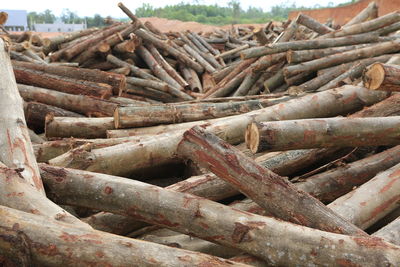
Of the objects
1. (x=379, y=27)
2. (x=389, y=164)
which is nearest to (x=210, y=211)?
(x=389, y=164)

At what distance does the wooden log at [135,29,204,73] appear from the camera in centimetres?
1174

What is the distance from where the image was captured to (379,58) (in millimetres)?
6723

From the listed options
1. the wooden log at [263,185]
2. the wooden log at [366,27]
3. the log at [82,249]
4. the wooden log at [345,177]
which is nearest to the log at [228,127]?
the wooden log at [345,177]

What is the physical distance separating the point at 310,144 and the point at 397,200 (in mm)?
696

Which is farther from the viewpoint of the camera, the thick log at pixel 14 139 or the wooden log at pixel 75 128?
the wooden log at pixel 75 128

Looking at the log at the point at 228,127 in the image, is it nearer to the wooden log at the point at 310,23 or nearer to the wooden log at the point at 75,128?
the wooden log at the point at 75,128

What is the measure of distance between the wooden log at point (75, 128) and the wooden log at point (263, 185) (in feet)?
7.00

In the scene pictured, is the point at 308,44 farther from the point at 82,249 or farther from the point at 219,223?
the point at 82,249

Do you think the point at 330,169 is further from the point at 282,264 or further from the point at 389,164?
the point at 282,264

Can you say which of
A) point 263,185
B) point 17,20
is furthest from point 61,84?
point 17,20

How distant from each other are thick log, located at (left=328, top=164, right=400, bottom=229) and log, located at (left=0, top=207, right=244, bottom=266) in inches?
47.5

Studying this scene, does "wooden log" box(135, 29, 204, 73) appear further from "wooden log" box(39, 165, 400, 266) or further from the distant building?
the distant building

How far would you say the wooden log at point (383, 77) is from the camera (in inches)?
144

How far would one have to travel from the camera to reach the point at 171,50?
39.9ft
